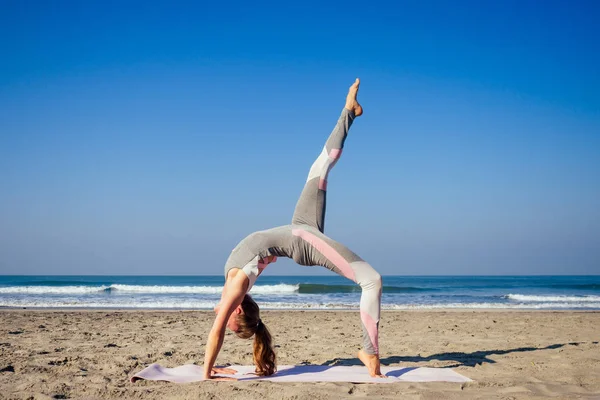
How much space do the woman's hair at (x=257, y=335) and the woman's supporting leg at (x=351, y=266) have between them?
0.73 metres

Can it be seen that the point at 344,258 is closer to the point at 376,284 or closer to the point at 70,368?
the point at 376,284

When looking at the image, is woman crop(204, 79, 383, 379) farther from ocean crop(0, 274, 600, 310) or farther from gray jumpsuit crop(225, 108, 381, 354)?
ocean crop(0, 274, 600, 310)


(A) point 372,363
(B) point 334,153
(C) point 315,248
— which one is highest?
(B) point 334,153

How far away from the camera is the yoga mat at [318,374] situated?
4145mm

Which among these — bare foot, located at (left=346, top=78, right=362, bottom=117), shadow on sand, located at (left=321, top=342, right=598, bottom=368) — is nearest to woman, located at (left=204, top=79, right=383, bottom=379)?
bare foot, located at (left=346, top=78, right=362, bottom=117)

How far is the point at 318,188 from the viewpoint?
4.17 m

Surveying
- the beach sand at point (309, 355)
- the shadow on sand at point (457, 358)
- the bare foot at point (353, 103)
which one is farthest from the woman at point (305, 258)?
the shadow on sand at point (457, 358)

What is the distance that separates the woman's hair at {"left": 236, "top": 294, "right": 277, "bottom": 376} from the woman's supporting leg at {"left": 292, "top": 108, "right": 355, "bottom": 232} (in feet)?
2.80

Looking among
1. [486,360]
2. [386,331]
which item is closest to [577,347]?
[486,360]

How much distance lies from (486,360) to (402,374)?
5.01 ft

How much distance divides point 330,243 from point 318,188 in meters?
0.48

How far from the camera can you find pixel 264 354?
436 centimetres

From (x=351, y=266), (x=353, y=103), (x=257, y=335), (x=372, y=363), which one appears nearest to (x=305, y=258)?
(x=351, y=266)

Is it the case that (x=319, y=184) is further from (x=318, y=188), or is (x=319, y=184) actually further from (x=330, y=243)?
(x=330, y=243)
